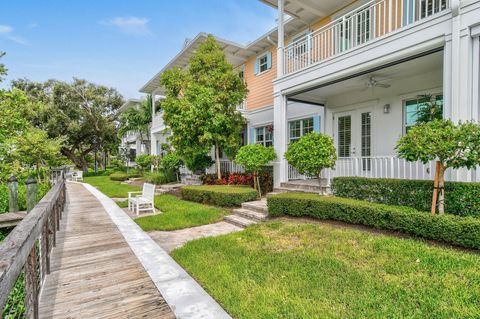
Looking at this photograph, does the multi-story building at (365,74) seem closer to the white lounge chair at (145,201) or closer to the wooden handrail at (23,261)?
the white lounge chair at (145,201)

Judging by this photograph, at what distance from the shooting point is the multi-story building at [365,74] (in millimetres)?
5176

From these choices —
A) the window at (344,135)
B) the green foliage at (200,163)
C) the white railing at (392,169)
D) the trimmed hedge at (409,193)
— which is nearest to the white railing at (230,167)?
the green foliage at (200,163)

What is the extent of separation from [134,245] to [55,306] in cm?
215

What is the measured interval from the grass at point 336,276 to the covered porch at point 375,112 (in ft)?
10.1

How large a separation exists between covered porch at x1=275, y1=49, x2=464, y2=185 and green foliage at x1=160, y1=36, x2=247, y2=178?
9.90 ft

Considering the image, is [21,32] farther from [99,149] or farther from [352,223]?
[352,223]

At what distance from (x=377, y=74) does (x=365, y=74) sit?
54cm

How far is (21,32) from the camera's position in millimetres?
17031

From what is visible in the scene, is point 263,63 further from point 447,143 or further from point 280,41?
point 447,143

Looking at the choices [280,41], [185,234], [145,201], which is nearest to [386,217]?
[185,234]

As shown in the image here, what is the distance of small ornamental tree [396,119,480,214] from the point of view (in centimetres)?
435

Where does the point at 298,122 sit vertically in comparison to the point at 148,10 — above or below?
below

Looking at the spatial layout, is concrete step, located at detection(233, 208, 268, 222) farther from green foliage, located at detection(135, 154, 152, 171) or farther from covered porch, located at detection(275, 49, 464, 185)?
green foliage, located at detection(135, 154, 152, 171)

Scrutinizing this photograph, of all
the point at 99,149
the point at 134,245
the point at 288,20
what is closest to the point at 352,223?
the point at 134,245
